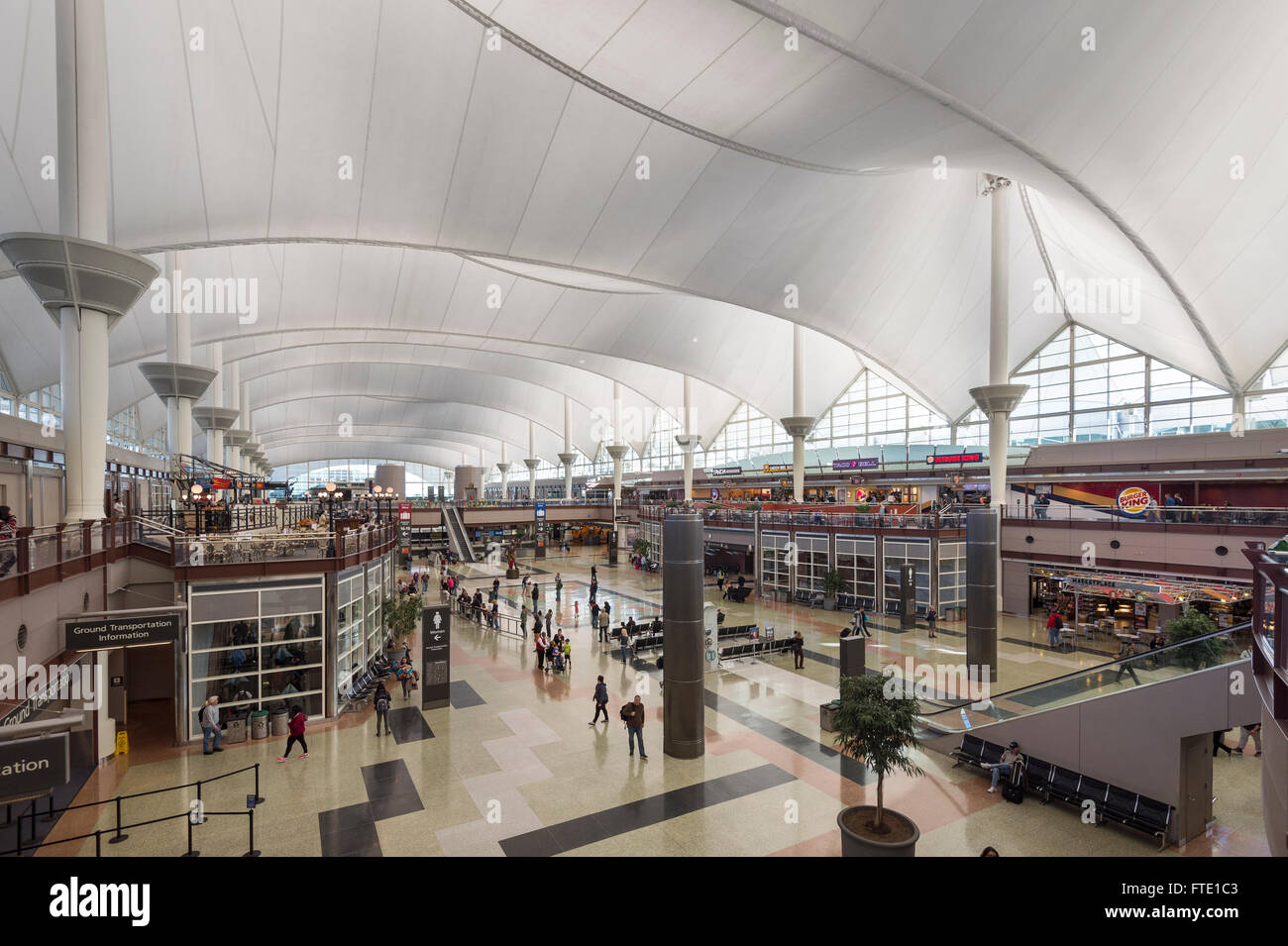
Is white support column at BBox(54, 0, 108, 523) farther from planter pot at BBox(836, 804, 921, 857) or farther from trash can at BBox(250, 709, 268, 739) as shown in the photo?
planter pot at BBox(836, 804, 921, 857)

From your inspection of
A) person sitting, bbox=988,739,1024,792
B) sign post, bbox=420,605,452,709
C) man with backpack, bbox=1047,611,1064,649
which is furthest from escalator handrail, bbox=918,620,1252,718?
sign post, bbox=420,605,452,709

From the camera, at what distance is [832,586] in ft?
87.5

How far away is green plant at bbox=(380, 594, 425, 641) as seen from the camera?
61.8ft

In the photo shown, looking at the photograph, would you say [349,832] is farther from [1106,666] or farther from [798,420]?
[798,420]

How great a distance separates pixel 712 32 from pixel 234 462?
47330 mm

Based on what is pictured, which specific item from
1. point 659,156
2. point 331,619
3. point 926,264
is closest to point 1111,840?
point 331,619

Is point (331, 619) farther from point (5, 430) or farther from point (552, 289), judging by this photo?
point (552, 289)

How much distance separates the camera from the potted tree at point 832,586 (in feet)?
87.2

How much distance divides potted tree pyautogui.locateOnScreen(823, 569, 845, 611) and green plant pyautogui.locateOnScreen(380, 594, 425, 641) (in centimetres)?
1579

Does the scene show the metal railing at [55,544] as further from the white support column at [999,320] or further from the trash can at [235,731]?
the white support column at [999,320]

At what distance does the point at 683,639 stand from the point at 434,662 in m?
6.17

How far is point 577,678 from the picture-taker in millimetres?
17656

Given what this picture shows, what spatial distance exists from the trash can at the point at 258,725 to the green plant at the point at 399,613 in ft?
17.7

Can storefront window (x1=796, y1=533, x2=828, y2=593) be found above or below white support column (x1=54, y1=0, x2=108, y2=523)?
below
